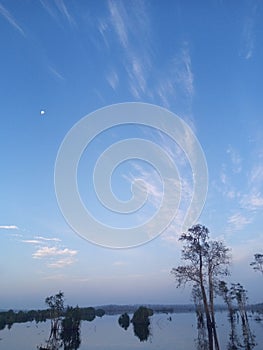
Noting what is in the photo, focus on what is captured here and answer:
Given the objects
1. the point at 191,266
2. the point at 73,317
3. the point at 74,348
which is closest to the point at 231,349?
the point at 191,266

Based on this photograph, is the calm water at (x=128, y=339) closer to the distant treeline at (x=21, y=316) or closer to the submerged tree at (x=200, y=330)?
the submerged tree at (x=200, y=330)

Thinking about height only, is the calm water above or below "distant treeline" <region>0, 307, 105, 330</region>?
below

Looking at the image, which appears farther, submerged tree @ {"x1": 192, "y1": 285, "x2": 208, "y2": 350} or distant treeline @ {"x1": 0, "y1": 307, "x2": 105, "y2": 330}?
distant treeline @ {"x1": 0, "y1": 307, "x2": 105, "y2": 330}

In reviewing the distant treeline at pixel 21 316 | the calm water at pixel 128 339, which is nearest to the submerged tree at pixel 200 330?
the calm water at pixel 128 339

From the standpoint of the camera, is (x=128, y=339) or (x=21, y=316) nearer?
(x=128, y=339)

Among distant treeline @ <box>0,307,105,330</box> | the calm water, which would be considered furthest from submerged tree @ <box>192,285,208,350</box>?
distant treeline @ <box>0,307,105,330</box>

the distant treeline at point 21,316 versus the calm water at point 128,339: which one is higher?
the distant treeline at point 21,316

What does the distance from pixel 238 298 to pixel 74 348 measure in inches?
1174

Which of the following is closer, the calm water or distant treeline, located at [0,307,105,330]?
the calm water

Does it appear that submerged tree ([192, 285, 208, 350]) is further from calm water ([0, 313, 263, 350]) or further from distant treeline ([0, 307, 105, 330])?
distant treeline ([0, 307, 105, 330])

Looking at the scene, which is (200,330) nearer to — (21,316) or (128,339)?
(128,339)

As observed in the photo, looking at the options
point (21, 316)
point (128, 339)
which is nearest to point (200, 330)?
point (128, 339)

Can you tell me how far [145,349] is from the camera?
39000 mm

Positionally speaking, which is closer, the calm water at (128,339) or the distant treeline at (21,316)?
the calm water at (128,339)
